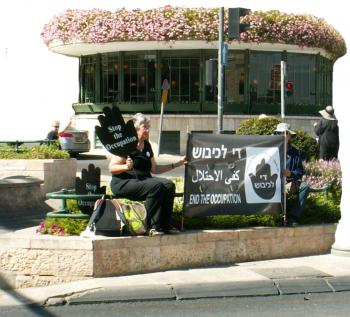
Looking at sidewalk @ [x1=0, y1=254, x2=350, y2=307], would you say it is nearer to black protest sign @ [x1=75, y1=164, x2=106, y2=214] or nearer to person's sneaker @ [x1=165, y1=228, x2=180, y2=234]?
person's sneaker @ [x1=165, y1=228, x2=180, y2=234]

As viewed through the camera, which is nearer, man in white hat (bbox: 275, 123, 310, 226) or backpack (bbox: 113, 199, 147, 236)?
backpack (bbox: 113, 199, 147, 236)

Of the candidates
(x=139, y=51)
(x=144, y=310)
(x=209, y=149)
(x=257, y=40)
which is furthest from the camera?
(x=139, y=51)

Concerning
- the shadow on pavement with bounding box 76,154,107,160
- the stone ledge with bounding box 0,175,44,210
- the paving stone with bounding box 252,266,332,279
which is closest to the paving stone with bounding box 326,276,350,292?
the paving stone with bounding box 252,266,332,279

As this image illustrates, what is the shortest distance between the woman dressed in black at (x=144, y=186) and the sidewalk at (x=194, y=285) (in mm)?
637

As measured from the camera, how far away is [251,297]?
8414 millimetres

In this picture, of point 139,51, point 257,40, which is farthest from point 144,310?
point 139,51

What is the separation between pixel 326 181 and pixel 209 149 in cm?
239

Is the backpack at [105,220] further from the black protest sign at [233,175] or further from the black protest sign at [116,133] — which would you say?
the black protest sign at [233,175]

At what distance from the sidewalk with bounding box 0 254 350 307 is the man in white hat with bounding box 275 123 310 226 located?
1.12 metres

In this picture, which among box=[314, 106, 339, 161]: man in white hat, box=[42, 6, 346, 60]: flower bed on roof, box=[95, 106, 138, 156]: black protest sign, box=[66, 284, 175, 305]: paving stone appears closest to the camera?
box=[66, 284, 175, 305]: paving stone

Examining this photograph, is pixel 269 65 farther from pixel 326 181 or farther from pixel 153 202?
pixel 153 202

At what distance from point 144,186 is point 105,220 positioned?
66cm

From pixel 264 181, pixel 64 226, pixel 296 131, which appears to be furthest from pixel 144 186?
pixel 296 131

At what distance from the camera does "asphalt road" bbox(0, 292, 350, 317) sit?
7.70 m
